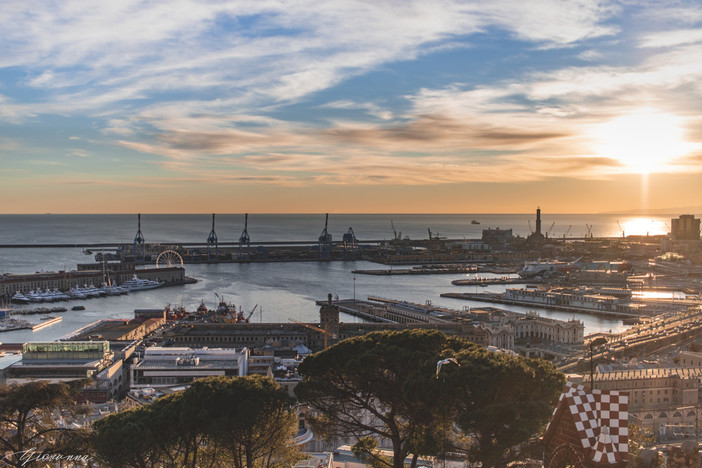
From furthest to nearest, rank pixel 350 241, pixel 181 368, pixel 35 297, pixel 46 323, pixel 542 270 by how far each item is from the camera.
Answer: pixel 350 241 < pixel 542 270 < pixel 35 297 < pixel 46 323 < pixel 181 368

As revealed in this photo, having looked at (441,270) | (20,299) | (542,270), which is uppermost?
(542,270)

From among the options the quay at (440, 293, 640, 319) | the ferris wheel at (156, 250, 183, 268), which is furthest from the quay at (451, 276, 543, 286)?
the ferris wheel at (156, 250, 183, 268)

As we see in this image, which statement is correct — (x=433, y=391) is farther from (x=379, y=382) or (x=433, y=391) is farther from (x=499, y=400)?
(x=379, y=382)

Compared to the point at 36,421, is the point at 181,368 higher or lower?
lower

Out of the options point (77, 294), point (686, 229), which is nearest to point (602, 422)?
point (77, 294)

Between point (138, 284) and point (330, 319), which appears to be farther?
point (138, 284)

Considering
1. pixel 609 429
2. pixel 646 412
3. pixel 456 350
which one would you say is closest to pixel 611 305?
pixel 646 412

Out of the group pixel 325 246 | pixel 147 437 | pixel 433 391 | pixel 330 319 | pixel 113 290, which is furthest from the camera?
pixel 325 246

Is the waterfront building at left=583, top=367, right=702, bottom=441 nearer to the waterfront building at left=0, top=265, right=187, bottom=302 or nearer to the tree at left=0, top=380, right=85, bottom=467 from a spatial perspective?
the tree at left=0, top=380, right=85, bottom=467
